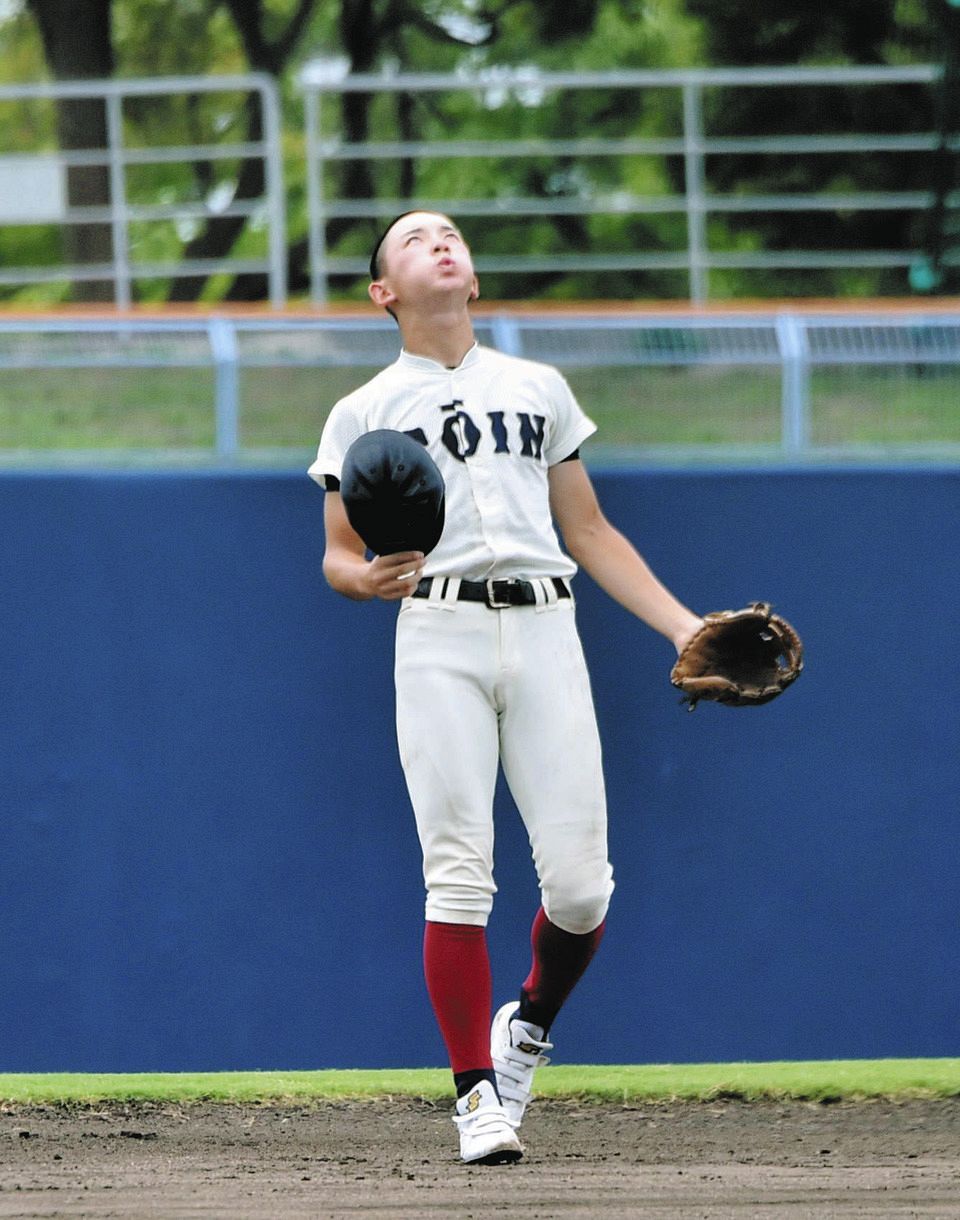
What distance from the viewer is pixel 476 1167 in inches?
161

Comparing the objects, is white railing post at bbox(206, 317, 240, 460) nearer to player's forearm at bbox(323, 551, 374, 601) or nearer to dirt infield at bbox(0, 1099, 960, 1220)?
player's forearm at bbox(323, 551, 374, 601)

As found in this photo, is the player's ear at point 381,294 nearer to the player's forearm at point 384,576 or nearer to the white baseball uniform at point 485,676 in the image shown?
the white baseball uniform at point 485,676

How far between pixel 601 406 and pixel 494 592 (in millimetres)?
1985

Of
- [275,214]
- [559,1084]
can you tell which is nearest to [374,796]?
[559,1084]

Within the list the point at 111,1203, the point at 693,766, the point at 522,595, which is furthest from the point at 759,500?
the point at 111,1203

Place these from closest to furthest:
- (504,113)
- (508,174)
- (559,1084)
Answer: (559,1084)
(508,174)
(504,113)

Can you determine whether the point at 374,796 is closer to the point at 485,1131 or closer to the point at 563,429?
the point at 563,429

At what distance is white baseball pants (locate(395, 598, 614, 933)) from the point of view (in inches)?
163

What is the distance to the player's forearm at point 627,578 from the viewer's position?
4.41 meters

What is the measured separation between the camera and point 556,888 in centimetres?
422

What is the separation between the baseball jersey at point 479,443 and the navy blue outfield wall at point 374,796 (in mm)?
1062

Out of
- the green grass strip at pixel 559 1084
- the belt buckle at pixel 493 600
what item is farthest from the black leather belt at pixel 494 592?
the green grass strip at pixel 559 1084

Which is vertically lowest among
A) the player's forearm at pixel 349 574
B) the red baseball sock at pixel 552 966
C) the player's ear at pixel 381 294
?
the red baseball sock at pixel 552 966

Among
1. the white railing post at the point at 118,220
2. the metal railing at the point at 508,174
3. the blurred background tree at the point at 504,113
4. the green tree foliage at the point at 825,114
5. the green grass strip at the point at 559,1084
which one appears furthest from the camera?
the blurred background tree at the point at 504,113
